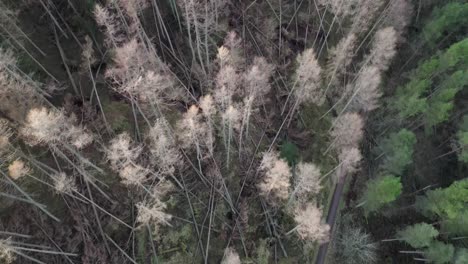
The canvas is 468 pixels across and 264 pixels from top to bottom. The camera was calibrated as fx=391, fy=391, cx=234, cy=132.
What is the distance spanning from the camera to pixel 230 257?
29.6 metres

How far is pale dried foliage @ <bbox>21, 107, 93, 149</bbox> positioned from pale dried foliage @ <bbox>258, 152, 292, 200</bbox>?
14.5m

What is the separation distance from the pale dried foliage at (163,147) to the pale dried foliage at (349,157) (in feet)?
51.2

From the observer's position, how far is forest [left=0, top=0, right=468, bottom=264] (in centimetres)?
2902

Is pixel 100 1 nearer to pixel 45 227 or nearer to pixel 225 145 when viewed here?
pixel 225 145

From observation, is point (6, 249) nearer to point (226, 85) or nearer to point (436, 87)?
point (226, 85)

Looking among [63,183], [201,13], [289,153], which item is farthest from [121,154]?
[289,153]

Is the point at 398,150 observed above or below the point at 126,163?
above

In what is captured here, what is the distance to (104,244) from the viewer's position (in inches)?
1168

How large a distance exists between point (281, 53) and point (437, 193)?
20.6 m

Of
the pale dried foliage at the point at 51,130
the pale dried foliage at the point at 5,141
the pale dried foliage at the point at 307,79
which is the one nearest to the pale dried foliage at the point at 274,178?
the pale dried foliage at the point at 307,79

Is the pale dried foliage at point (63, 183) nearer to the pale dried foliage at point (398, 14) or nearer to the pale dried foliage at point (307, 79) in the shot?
the pale dried foliage at point (307, 79)

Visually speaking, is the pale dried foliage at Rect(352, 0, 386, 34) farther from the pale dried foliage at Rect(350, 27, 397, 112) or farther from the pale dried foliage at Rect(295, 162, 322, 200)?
the pale dried foliage at Rect(295, 162, 322, 200)

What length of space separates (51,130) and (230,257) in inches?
617

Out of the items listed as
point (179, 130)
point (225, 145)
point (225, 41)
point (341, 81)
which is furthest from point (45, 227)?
point (341, 81)
